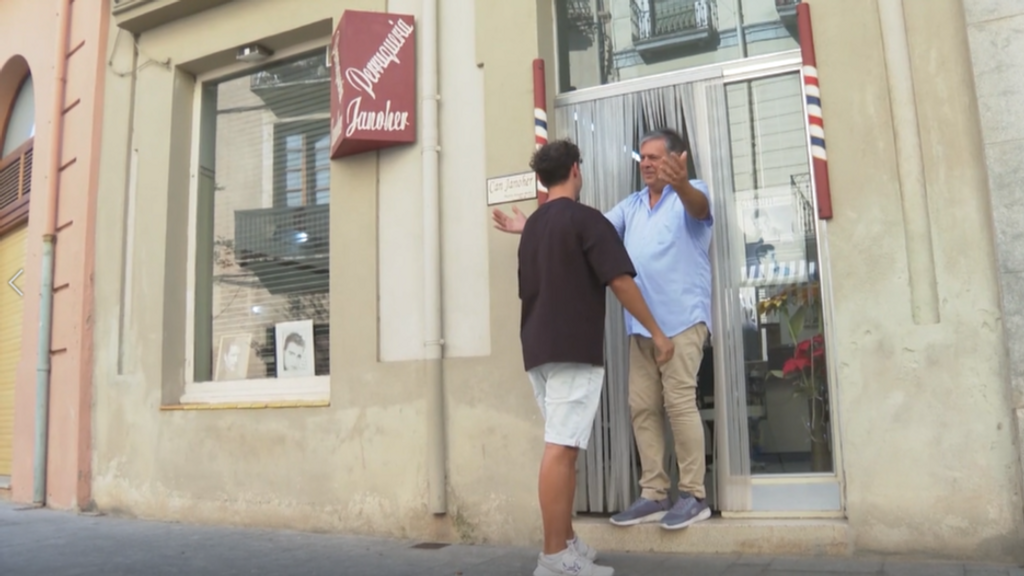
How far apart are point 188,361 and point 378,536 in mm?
2313

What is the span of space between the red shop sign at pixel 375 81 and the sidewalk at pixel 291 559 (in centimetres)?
235

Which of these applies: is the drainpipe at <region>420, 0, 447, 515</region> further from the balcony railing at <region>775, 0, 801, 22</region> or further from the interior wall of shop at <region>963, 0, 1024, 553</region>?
the interior wall of shop at <region>963, 0, 1024, 553</region>

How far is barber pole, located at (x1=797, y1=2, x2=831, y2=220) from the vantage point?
4.03m

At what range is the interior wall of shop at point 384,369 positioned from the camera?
4.77 metres

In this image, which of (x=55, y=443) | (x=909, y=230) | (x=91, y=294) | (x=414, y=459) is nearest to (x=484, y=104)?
(x=414, y=459)

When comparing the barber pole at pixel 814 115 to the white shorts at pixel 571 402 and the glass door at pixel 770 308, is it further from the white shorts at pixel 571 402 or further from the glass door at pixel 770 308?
the white shorts at pixel 571 402

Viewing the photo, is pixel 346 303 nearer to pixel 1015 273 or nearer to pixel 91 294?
pixel 91 294

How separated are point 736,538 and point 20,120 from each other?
8.87 m

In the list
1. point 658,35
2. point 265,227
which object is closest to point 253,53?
point 265,227

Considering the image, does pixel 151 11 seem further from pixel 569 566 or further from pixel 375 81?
pixel 569 566

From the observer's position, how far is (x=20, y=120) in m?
9.45

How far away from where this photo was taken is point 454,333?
16.3 feet

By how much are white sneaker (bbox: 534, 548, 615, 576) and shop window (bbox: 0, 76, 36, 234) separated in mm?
6958

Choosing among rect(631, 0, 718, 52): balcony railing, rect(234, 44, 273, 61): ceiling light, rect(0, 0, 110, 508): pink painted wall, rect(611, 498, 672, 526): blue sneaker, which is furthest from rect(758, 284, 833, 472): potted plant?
rect(0, 0, 110, 508): pink painted wall
